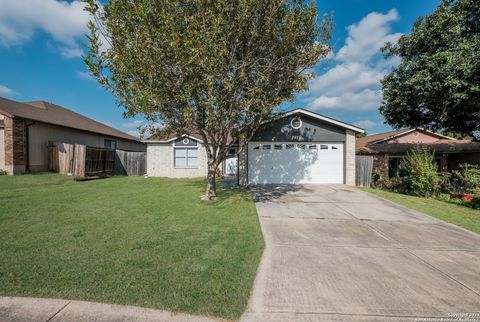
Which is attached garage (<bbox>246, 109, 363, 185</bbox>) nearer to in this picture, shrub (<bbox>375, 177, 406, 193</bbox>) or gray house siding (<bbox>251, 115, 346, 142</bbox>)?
gray house siding (<bbox>251, 115, 346, 142</bbox>)

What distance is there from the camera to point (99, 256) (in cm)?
379

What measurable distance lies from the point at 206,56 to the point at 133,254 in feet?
16.8

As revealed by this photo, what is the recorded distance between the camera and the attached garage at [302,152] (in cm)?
1328

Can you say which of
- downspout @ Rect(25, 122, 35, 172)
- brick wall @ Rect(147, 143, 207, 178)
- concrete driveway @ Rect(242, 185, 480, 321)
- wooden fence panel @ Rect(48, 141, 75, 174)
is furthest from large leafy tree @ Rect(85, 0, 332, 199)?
downspout @ Rect(25, 122, 35, 172)

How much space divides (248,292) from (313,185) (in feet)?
34.7

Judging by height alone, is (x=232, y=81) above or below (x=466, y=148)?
above

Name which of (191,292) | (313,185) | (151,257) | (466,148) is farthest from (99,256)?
(466,148)

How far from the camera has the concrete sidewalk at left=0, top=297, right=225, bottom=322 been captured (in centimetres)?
244

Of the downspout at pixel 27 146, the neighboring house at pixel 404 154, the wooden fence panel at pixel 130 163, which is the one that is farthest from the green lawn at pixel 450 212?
the downspout at pixel 27 146

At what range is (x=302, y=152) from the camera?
43.9ft

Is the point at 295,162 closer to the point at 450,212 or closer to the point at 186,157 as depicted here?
the point at 450,212

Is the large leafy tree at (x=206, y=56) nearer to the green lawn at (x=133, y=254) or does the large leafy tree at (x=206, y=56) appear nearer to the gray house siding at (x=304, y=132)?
the green lawn at (x=133, y=254)

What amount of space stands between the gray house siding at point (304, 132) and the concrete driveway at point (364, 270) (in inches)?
277

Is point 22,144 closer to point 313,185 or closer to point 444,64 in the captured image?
point 313,185
